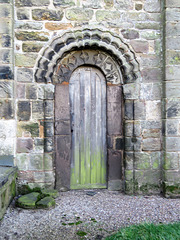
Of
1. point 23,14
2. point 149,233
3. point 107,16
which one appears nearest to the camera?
point 149,233

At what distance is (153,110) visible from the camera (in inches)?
155

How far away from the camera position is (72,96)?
412cm

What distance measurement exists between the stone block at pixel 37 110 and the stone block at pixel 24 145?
42 centimetres

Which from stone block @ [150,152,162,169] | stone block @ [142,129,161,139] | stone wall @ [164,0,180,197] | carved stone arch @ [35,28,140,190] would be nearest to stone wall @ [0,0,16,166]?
carved stone arch @ [35,28,140,190]

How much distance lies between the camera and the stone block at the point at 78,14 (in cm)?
381

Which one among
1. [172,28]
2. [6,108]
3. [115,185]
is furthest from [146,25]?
[115,185]

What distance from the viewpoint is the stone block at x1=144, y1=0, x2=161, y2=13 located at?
154 inches

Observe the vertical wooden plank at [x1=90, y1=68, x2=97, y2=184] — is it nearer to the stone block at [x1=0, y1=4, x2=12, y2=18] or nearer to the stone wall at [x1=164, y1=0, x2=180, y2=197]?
the stone wall at [x1=164, y1=0, x2=180, y2=197]

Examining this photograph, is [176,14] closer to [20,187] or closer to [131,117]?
[131,117]

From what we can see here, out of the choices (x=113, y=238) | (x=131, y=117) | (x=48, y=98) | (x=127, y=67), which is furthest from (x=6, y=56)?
(x=113, y=238)

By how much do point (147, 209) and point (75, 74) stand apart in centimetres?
264

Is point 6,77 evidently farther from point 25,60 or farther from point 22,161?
point 22,161

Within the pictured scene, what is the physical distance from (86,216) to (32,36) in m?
3.04

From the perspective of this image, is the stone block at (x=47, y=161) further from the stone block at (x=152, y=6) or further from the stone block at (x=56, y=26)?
the stone block at (x=152, y=6)
